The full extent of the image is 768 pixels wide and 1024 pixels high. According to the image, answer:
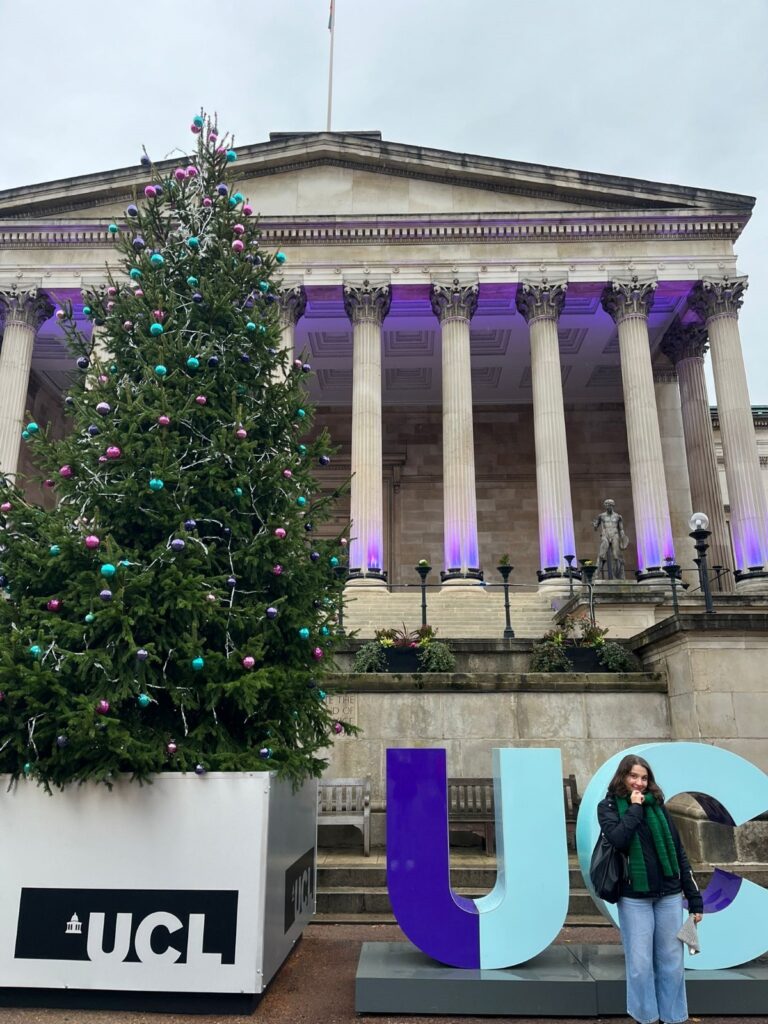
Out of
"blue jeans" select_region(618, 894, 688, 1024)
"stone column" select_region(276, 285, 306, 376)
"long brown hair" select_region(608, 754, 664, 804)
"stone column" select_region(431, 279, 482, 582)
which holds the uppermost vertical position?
"stone column" select_region(276, 285, 306, 376)

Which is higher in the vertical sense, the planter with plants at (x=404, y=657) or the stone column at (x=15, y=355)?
the stone column at (x=15, y=355)

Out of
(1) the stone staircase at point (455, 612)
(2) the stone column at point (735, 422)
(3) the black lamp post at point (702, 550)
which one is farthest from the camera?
(2) the stone column at point (735, 422)

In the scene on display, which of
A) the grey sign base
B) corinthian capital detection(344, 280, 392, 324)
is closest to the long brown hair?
the grey sign base

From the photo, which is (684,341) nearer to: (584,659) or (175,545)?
(584,659)

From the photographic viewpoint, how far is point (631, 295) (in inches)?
1031

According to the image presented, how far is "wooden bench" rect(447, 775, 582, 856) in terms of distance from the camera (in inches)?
412

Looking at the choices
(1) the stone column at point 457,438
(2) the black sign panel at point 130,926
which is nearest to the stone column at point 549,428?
(1) the stone column at point 457,438

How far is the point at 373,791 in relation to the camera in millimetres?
12070

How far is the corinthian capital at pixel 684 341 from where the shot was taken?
2823 cm

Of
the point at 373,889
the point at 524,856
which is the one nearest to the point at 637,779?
the point at 524,856

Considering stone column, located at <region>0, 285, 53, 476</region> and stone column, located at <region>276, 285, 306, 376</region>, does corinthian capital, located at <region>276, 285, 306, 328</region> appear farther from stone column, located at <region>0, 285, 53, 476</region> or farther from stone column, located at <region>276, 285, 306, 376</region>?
stone column, located at <region>0, 285, 53, 476</region>

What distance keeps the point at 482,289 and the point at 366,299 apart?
428cm

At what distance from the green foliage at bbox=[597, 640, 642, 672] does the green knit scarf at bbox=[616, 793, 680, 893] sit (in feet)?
29.1

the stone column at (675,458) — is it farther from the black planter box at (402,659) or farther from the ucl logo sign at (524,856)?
the ucl logo sign at (524,856)
